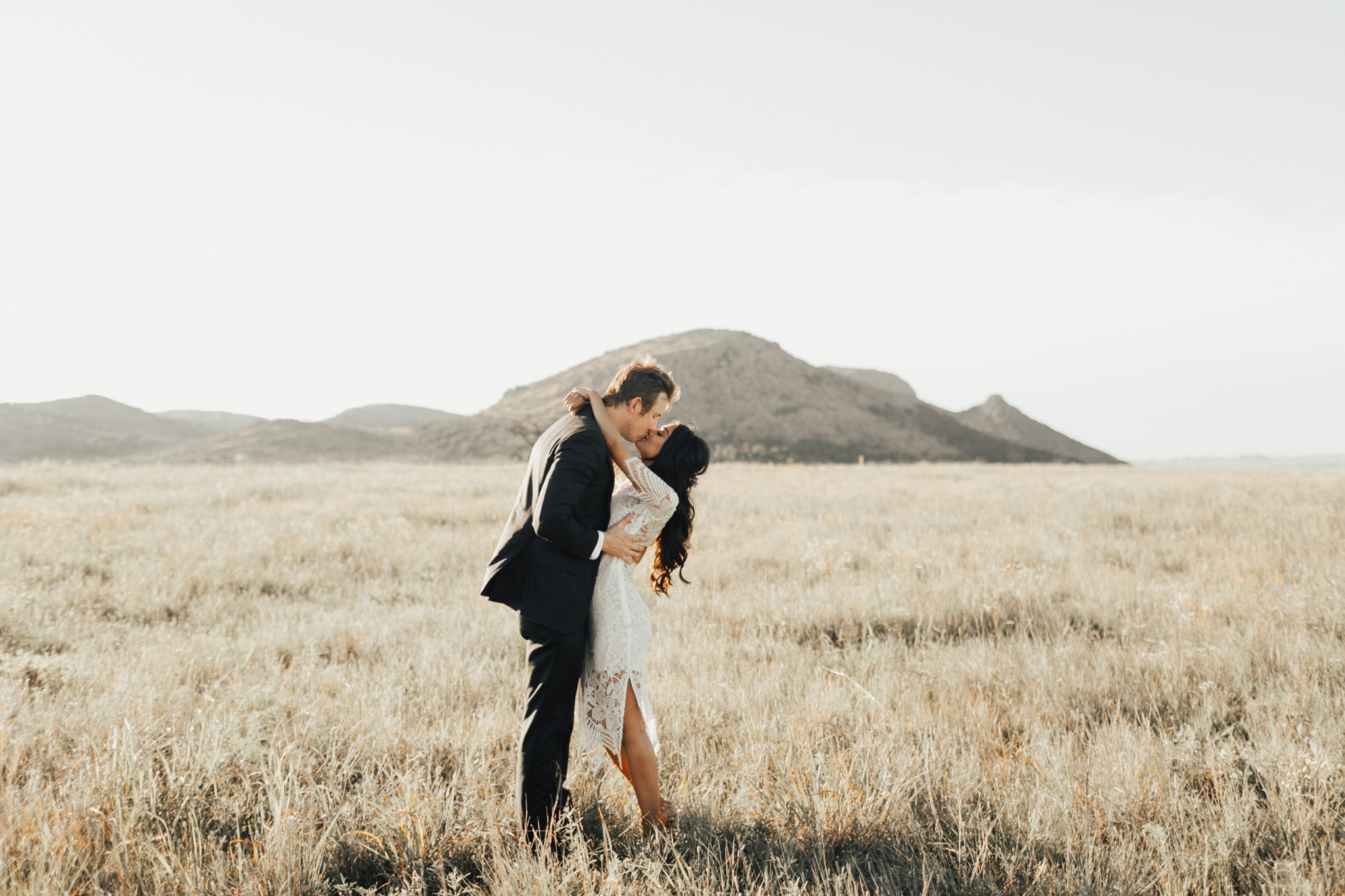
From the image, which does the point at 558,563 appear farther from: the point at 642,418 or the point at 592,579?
the point at 642,418

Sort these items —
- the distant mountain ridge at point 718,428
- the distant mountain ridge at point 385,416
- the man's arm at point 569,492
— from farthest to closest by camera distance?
the distant mountain ridge at point 385,416, the distant mountain ridge at point 718,428, the man's arm at point 569,492

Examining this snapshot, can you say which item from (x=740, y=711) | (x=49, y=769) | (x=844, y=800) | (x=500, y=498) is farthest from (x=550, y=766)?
(x=500, y=498)

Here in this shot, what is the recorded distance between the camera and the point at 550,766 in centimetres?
274

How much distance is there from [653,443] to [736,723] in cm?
216

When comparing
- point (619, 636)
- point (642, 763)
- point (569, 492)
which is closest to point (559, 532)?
point (569, 492)

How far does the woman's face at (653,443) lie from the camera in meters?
2.90

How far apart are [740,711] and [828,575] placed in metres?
4.13

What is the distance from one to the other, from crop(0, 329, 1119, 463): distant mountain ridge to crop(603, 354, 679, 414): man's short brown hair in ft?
151

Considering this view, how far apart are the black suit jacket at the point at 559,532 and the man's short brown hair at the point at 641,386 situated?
0.15m

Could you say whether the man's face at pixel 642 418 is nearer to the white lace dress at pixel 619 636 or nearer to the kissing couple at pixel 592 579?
the kissing couple at pixel 592 579

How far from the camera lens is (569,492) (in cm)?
255

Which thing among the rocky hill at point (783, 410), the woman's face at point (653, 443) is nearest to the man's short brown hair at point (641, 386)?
the woman's face at point (653, 443)

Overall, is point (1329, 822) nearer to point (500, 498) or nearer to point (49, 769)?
point (49, 769)

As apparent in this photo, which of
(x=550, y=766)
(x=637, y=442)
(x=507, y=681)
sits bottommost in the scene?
(x=507, y=681)
